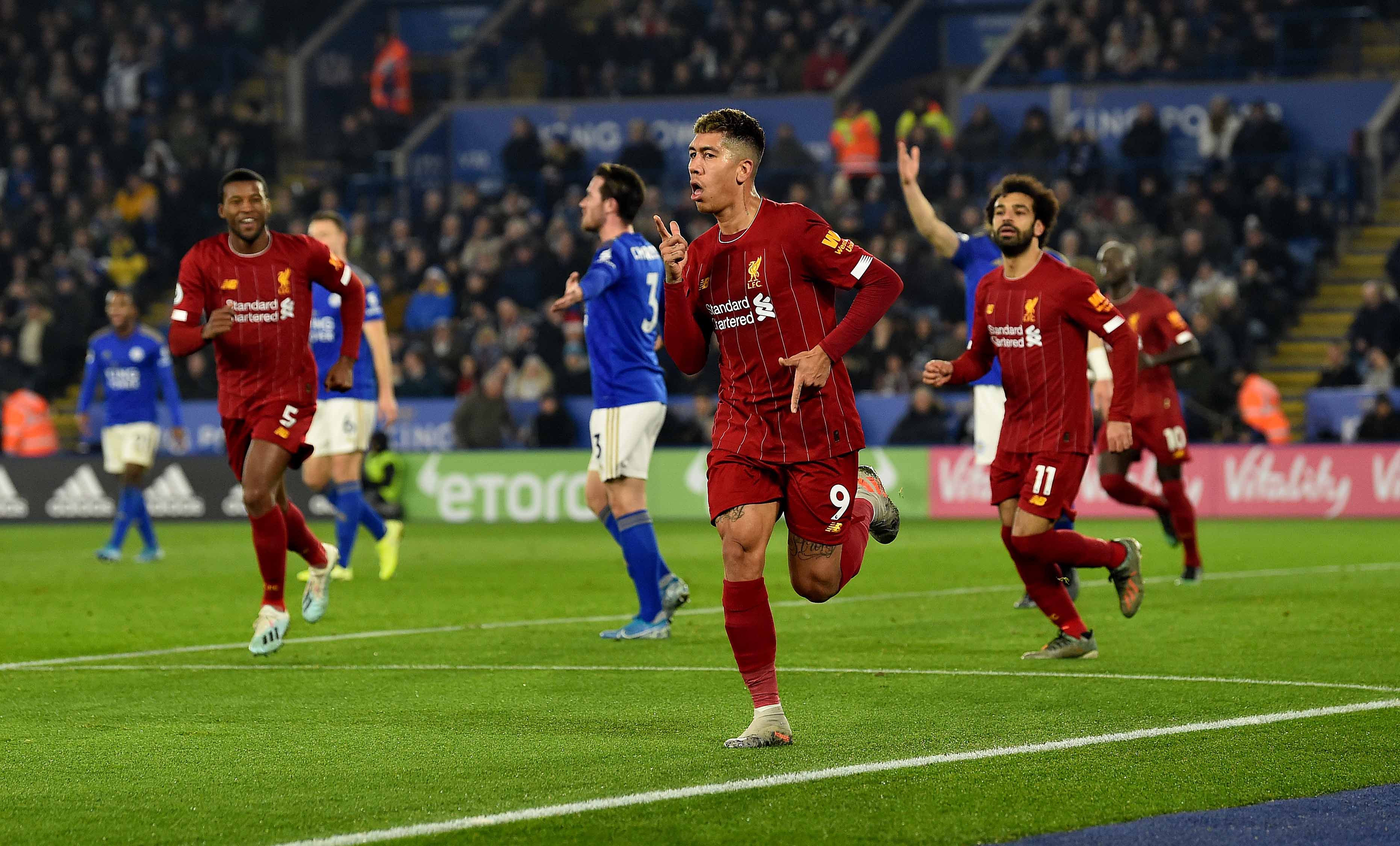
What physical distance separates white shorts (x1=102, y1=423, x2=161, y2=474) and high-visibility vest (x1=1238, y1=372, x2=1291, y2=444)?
12.3 metres

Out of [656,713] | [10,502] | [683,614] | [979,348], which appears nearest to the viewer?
[656,713]

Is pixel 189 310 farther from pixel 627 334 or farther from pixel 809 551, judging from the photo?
pixel 809 551

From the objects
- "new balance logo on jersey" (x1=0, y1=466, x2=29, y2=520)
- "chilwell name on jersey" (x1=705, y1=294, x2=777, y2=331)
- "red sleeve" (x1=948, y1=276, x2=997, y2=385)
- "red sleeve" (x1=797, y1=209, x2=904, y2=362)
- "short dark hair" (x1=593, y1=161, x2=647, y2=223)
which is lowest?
"new balance logo on jersey" (x1=0, y1=466, x2=29, y2=520)

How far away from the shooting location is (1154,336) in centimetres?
1342

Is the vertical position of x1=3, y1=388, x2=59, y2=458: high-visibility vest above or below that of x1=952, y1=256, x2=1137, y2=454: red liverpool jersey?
below

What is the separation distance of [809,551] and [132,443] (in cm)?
1225

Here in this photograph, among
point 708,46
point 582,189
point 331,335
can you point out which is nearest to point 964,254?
point 331,335

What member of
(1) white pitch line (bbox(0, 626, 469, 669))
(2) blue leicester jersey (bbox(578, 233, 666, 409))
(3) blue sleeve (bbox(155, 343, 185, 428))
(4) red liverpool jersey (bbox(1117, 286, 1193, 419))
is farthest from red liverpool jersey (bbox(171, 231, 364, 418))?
(3) blue sleeve (bbox(155, 343, 185, 428))

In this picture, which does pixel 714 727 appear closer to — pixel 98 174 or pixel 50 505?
pixel 50 505

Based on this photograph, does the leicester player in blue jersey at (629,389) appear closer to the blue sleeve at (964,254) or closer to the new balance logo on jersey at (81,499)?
the blue sleeve at (964,254)

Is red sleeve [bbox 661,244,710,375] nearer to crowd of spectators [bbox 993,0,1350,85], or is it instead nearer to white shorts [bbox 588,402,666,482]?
white shorts [bbox 588,402,666,482]

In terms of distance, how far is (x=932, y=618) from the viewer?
36.5ft

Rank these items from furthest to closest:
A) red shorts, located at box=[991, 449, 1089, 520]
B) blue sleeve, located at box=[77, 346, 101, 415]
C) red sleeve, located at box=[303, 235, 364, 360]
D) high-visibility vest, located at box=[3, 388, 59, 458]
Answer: high-visibility vest, located at box=[3, 388, 59, 458] → blue sleeve, located at box=[77, 346, 101, 415] → red sleeve, located at box=[303, 235, 364, 360] → red shorts, located at box=[991, 449, 1089, 520]

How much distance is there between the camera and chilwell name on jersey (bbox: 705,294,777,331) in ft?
21.8
